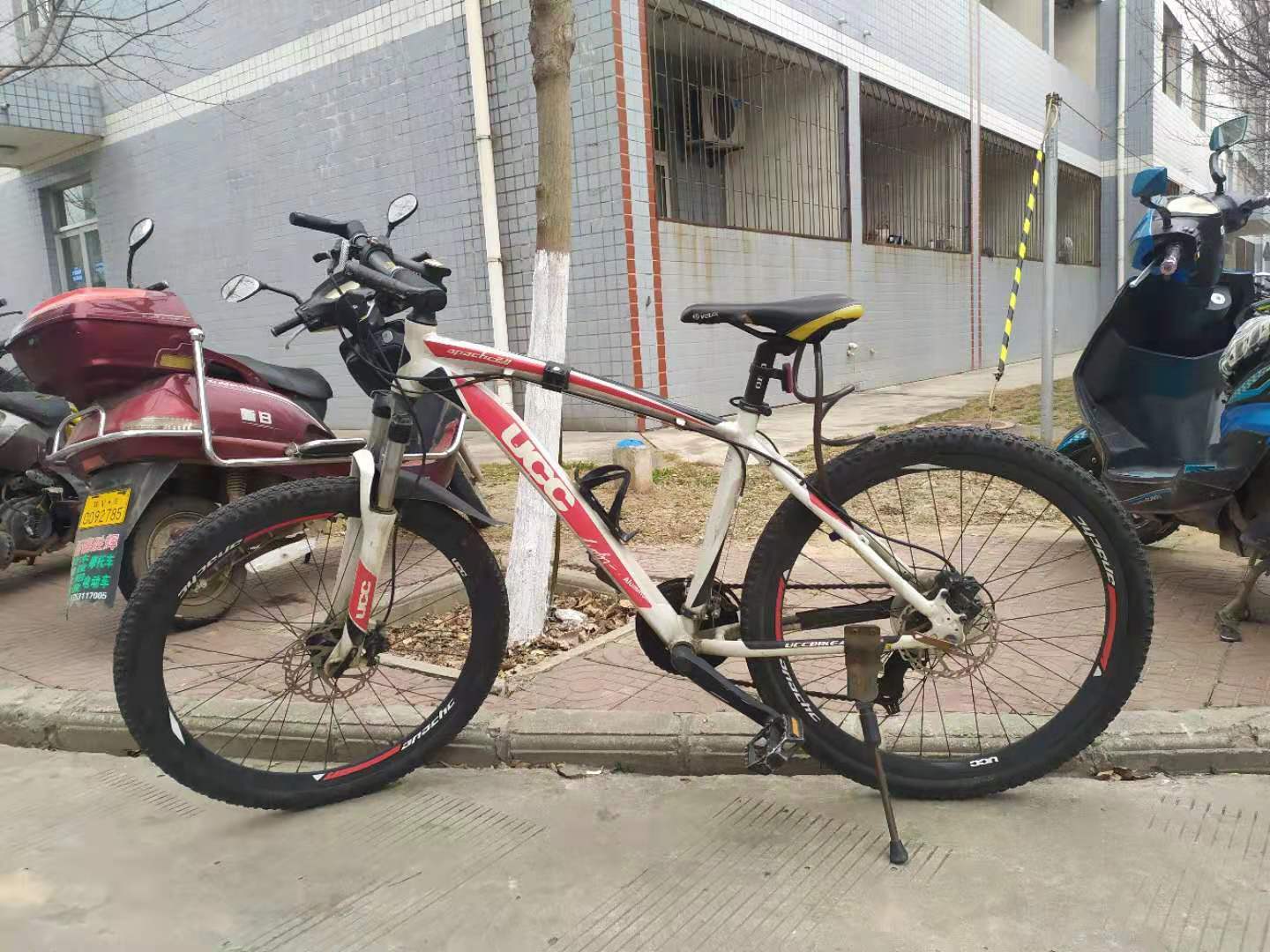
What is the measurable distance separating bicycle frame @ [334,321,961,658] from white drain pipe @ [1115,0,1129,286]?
2048 centimetres

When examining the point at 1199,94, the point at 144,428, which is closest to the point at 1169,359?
the point at 144,428

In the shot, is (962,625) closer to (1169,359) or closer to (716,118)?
(1169,359)

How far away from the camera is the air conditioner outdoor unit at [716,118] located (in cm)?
1055

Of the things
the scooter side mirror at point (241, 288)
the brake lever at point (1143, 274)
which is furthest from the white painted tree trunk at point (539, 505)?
the brake lever at point (1143, 274)

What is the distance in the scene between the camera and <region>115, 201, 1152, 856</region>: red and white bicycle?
7.73ft

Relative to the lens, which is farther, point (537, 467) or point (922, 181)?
point (922, 181)

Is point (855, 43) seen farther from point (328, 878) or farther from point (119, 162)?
point (328, 878)

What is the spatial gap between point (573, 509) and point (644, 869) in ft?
3.05

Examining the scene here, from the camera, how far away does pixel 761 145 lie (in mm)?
11406

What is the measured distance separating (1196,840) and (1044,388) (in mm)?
5655

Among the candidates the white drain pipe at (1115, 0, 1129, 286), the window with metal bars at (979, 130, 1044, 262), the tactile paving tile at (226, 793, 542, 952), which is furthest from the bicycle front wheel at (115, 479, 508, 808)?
the white drain pipe at (1115, 0, 1129, 286)

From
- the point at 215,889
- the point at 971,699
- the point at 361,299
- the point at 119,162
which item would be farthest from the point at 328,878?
the point at 119,162

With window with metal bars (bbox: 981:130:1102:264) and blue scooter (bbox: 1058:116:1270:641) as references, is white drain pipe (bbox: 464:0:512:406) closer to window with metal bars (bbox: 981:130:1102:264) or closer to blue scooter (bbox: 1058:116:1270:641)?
blue scooter (bbox: 1058:116:1270:641)

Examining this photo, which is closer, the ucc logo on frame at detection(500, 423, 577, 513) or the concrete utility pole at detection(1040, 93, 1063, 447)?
the ucc logo on frame at detection(500, 423, 577, 513)
